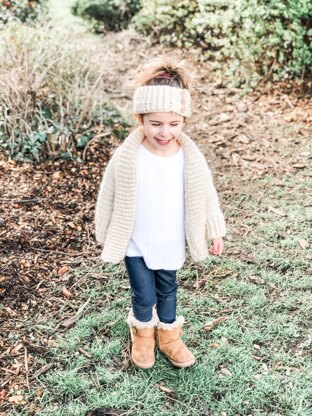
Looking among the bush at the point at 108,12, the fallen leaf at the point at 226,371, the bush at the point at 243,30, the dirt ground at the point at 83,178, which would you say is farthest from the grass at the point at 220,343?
the bush at the point at 108,12

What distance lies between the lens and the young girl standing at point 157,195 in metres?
2.41

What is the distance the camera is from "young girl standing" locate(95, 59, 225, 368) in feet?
7.90

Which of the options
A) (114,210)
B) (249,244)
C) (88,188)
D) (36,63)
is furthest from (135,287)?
(36,63)

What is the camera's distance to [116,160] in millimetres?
2549

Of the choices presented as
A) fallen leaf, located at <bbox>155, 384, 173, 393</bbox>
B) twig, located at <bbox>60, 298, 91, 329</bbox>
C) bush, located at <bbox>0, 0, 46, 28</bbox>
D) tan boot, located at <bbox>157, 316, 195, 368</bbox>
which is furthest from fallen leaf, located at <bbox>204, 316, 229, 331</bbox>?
bush, located at <bbox>0, 0, 46, 28</bbox>

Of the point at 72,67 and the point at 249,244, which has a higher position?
the point at 72,67

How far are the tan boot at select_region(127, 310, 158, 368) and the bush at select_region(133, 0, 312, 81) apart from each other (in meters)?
3.44

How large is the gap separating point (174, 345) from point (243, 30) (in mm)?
3812

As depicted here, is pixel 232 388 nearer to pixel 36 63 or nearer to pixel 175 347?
pixel 175 347

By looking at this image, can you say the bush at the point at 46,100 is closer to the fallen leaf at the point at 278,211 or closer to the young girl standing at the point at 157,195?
the fallen leaf at the point at 278,211

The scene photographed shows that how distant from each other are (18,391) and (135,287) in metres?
0.82

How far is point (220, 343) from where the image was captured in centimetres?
312

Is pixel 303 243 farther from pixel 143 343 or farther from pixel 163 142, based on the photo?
pixel 163 142

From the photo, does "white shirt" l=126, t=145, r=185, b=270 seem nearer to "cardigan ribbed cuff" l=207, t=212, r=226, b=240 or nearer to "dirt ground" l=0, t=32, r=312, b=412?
"cardigan ribbed cuff" l=207, t=212, r=226, b=240
